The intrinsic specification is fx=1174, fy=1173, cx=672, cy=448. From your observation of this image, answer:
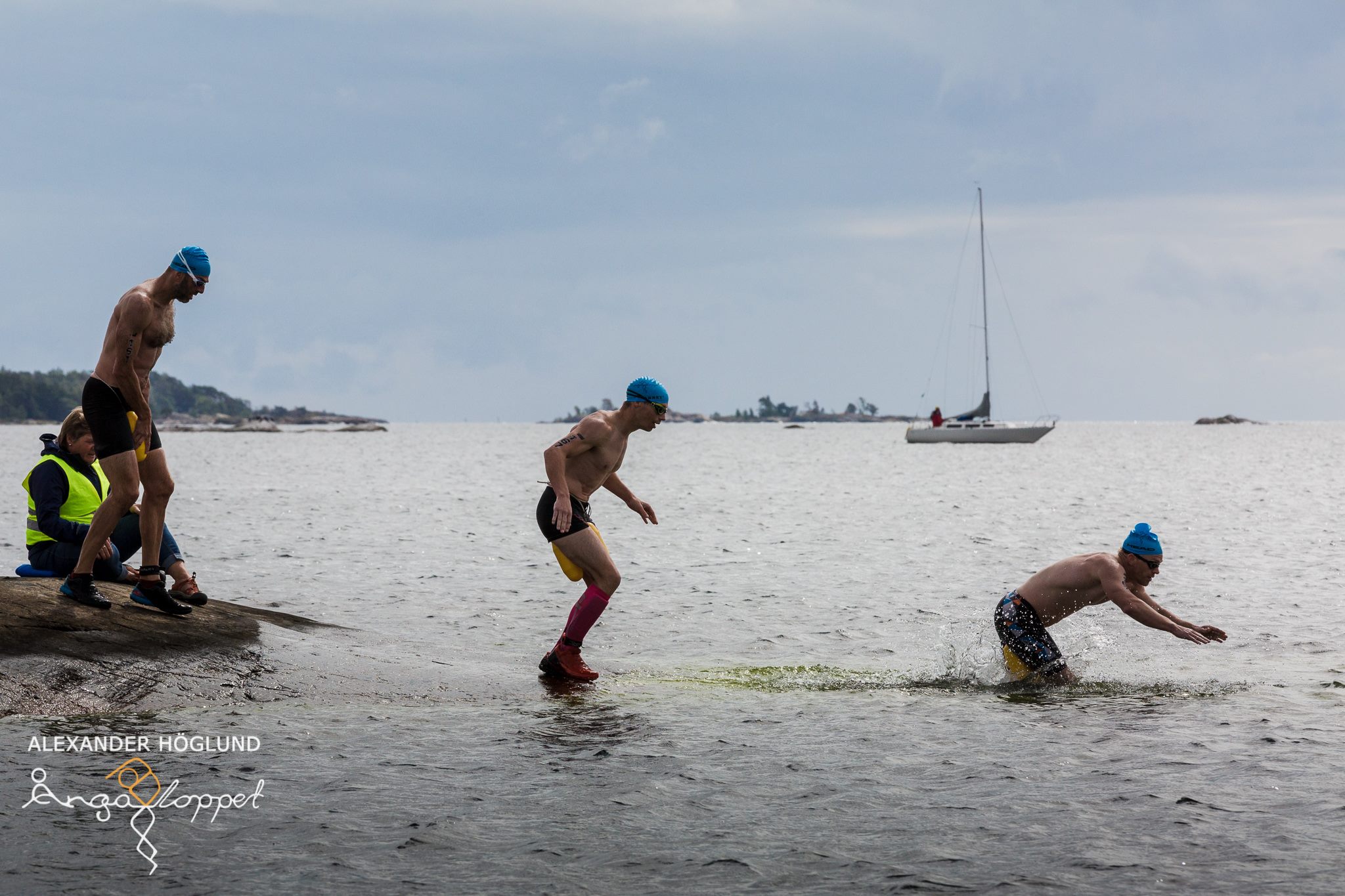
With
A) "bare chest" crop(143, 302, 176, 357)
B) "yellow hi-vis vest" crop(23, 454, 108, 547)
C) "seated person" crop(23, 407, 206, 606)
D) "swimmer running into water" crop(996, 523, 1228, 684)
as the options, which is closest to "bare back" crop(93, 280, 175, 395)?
"bare chest" crop(143, 302, 176, 357)

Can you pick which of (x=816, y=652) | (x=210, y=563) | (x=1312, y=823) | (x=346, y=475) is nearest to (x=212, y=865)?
(x=1312, y=823)

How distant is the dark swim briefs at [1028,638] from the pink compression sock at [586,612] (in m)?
3.89

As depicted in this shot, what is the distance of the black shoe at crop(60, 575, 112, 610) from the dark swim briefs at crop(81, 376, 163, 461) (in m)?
1.18

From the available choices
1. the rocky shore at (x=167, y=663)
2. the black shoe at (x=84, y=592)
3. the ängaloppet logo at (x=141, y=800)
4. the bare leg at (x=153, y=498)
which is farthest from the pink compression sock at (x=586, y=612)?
the black shoe at (x=84, y=592)

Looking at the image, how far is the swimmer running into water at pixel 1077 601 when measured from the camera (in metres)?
10.4

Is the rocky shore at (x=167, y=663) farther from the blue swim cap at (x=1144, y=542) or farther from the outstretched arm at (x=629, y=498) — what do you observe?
the blue swim cap at (x=1144, y=542)

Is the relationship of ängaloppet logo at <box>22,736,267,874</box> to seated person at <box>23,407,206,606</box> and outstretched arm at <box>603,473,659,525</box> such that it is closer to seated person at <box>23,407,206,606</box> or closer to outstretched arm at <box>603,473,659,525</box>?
seated person at <box>23,407,206,606</box>

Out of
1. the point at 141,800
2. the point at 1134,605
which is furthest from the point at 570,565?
the point at 1134,605

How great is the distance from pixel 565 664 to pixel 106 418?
4617mm

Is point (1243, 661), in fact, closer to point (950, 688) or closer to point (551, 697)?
point (950, 688)

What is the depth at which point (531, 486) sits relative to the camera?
211 feet

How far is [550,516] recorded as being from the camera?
10.8 meters

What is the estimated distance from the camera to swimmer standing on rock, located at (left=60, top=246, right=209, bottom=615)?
928 cm

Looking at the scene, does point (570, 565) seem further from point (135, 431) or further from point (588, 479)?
point (135, 431)
